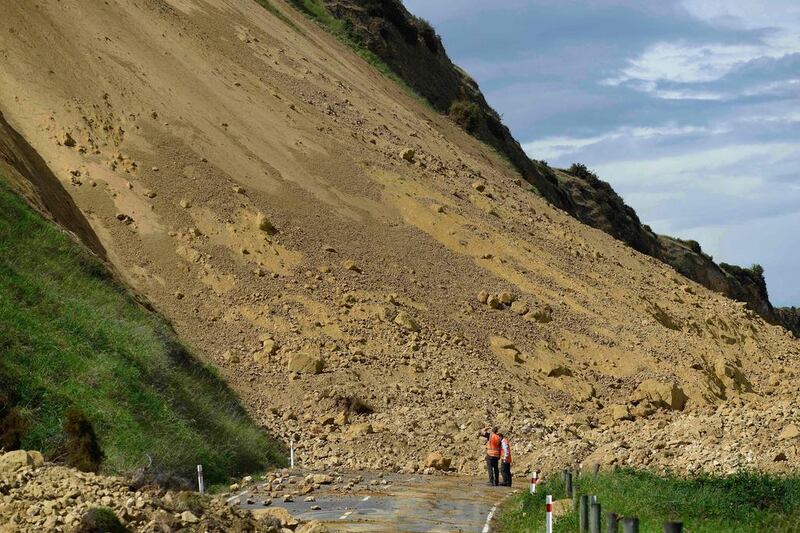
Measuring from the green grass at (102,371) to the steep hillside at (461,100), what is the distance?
3077cm

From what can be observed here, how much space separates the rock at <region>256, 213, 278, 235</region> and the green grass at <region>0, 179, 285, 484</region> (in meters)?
7.09

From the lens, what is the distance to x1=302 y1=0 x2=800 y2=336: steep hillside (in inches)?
2334

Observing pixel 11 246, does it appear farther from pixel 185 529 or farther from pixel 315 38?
pixel 315 38

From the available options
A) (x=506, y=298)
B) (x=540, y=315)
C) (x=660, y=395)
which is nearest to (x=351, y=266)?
(x=506, y=298)

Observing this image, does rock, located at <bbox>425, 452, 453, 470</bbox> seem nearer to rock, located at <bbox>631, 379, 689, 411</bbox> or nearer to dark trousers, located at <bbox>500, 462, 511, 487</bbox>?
dark trousers, located at <bbox>500, 462, 511, 487</bbox>

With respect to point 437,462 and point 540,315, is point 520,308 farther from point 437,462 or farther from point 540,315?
point 437,462

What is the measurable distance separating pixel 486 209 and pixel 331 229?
6.72 meters

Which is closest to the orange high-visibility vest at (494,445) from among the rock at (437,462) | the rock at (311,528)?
the rock at (437,462)

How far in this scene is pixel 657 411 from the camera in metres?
33.8

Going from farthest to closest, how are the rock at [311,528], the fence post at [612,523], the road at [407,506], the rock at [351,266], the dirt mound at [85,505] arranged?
the rock at [351,266], the road at [407,506], the rock at [311,528], the dirt mound at [85,505], the fence post at [612,523]

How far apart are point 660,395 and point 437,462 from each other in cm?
911

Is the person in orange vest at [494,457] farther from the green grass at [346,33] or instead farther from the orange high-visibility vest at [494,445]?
the green grass at [346,33]

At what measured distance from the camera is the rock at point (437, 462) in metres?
27.6

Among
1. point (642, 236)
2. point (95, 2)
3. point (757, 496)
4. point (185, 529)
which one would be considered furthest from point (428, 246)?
point (642, 236)
